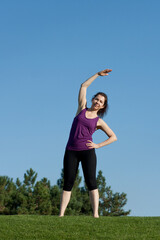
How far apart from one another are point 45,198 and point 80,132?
2904cm

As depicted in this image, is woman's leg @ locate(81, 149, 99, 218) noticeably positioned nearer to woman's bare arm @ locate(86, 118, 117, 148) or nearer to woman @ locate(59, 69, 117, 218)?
woman @ locate(59, 69, 117, 218)

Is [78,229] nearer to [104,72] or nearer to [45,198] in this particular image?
[104,72]

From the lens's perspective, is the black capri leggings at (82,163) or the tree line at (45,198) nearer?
the black capri leggings at (82,163)

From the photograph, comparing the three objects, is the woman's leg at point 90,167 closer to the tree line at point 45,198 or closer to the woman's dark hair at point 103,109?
the woman's dark hair at point 103,109

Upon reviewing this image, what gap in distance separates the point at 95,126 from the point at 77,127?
46 centimetres

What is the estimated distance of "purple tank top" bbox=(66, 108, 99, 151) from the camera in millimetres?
8258

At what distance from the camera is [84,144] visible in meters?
8.29

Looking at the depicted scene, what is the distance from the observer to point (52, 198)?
3872 cm

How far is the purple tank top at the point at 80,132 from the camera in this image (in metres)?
8.26

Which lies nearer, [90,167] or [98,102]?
[90,167]

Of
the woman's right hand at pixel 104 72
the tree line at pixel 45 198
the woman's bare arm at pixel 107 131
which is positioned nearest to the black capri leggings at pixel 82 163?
the woman's bare arm at pixel 107 131

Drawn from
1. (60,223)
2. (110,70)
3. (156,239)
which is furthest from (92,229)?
(110,70)

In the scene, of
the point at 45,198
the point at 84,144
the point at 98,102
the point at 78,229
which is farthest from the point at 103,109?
the point at 45,198

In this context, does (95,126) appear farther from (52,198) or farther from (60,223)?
(52,198)
